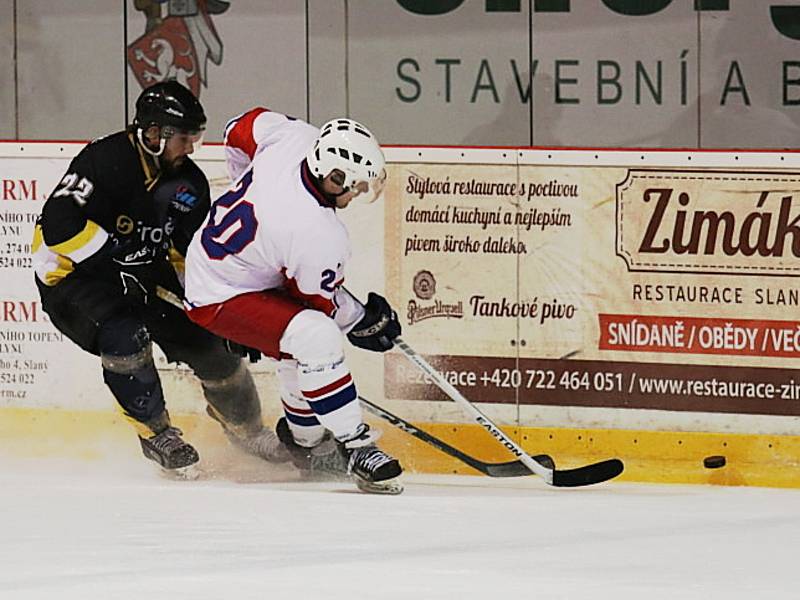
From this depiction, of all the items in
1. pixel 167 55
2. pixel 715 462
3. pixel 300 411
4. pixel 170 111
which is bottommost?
pixel 715 462

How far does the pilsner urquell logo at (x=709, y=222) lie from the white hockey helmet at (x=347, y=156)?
807 mm

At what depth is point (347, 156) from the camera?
213 inches

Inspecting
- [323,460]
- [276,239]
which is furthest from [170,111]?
[323,460]

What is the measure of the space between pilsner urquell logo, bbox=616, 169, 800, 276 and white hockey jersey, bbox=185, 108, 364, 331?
2.78 feet

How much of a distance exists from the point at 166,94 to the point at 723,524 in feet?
6.47

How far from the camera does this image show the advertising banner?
571cm

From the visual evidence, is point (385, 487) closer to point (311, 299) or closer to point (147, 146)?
point (311, 299)

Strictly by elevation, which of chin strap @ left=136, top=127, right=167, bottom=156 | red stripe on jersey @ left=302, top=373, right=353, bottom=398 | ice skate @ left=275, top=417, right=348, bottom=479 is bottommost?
A: ice skate @ left=275, top=417, right=348, bottom=479

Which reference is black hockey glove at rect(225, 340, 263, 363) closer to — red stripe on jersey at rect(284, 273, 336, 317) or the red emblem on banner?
red stripe on jersey at rect(284, 273, 336, 317)

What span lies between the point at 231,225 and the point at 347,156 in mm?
377

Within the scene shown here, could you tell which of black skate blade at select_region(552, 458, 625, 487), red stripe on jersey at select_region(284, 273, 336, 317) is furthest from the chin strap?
black skate blade at select_region(552, 458, 625, 487)

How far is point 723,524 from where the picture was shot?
519cm

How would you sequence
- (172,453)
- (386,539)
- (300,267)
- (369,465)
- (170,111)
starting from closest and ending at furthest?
(386,539)
(300,267)
(369,465)
(170,111)
(172,453)

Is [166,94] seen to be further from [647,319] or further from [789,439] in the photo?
[789,439]
